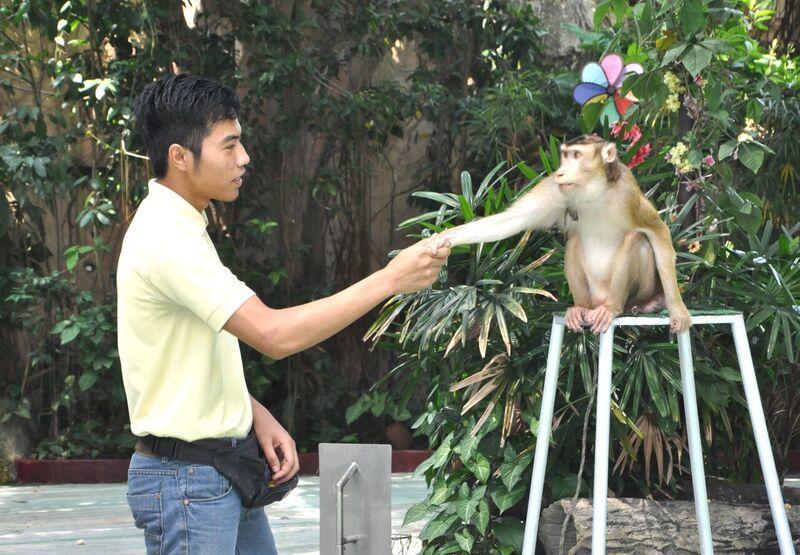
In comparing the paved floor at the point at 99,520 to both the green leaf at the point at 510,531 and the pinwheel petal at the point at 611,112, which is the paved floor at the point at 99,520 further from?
the pinwheel petal at the point at 611,112

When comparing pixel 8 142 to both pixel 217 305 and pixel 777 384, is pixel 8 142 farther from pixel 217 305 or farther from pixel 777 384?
pixel 217 305

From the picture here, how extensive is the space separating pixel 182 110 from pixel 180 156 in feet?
0.24

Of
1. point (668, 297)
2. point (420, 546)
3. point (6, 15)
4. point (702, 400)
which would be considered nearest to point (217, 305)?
point (668, 297)

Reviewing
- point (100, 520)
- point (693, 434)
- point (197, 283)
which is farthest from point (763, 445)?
point (100, 520)

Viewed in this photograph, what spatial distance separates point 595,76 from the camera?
331 centimetres

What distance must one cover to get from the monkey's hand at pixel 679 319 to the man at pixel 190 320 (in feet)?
2.91

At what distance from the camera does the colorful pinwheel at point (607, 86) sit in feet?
10.8

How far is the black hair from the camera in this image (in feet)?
5.67

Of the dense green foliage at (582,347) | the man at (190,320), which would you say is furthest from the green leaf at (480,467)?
the man at (190,320)

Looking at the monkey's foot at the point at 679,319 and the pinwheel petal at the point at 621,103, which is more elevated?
A: the pinwheel petal at the point at 621,103

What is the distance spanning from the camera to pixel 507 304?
333 centimetres

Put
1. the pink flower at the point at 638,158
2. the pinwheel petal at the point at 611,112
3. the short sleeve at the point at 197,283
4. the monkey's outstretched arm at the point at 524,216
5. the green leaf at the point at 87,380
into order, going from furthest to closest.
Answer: the green leaf at the point at 87,380 < the pink flower at the point at 638,158 < the pinwheel petal at the point at 611,112 < the monkey's outstretched arm at the point at 524,216 < the short sleeve at the point at 197,283

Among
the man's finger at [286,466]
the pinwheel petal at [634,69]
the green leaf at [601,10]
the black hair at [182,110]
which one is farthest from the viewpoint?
the pinwheel petal at [634,69]

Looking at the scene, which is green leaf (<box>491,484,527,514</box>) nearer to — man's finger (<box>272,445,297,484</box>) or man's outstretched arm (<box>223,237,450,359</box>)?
man's finger (<box>272,445,297,484</box>)
